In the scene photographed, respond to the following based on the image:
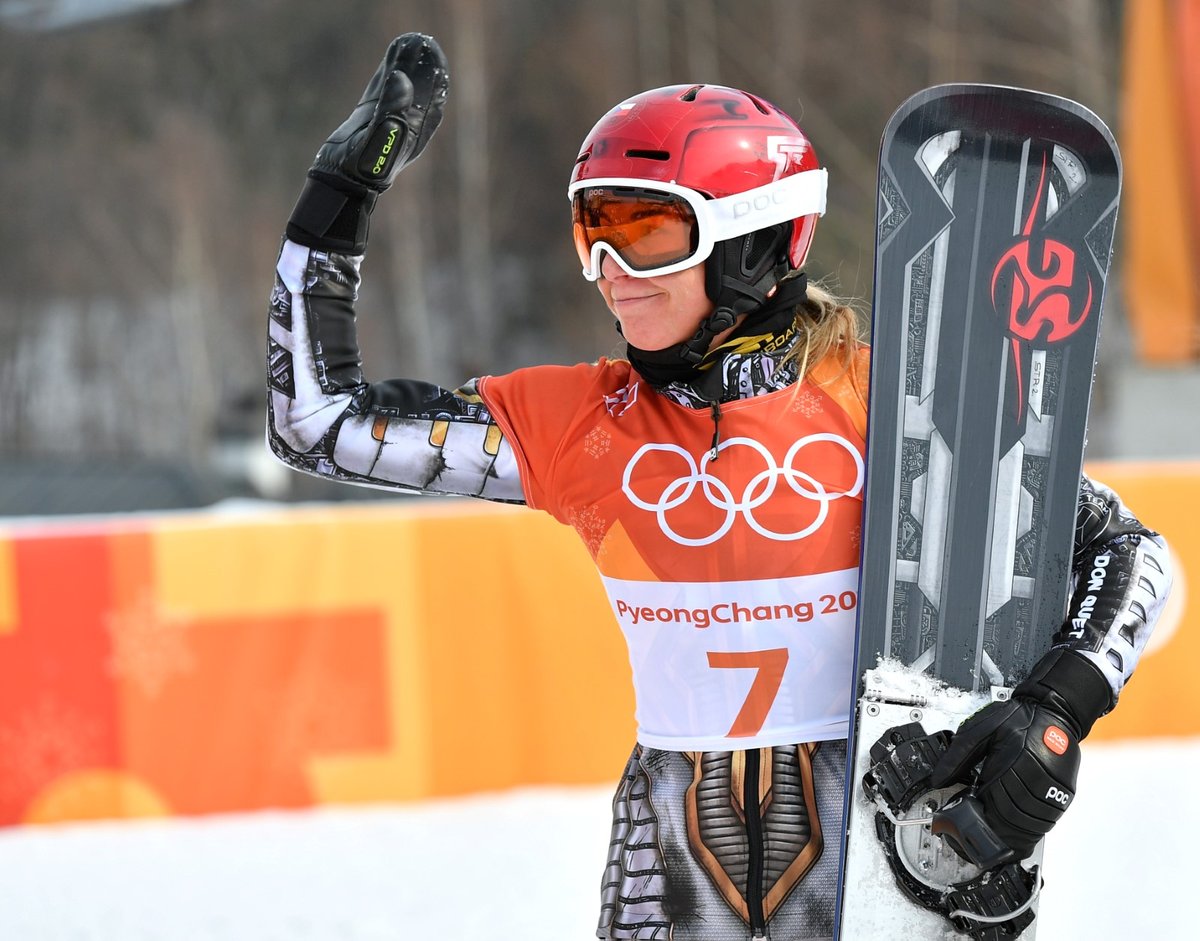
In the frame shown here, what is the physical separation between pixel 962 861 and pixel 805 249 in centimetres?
86

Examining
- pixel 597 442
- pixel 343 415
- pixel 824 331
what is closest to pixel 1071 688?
pixel 824 331

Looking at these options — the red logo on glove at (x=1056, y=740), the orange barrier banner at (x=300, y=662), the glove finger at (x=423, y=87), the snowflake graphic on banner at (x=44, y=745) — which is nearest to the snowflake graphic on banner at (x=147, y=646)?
the orange barrier banner at (x=300, y=662)

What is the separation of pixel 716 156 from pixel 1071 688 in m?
0.83

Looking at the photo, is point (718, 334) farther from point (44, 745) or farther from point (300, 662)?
point (44, 745)

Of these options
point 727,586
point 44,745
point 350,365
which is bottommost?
point 44,745

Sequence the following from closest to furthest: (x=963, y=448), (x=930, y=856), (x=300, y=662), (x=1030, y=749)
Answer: (x=1030, y=749) → (x=930, y=856) → (x=963, y=448) → (x=300, y=662)

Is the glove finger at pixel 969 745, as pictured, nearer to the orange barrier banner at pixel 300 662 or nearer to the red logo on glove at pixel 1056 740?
the red logo on glove at pixel 1056 740

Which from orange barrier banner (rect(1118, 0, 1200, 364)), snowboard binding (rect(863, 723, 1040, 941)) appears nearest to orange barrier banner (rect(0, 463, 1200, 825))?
snowboard binding (rect(863, 723, 1040, 941))

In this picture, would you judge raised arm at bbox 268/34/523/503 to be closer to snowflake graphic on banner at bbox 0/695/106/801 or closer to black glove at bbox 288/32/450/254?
black glove at bbox 288/32/450/254

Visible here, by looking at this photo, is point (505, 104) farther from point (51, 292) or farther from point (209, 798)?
point (209, 798)

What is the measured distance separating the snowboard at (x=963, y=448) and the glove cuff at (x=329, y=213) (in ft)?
2.42

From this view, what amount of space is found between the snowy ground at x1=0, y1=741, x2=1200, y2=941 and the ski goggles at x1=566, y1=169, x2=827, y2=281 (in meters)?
2.85

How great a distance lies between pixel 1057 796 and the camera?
66.6 inches

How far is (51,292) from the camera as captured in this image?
23016 mm
